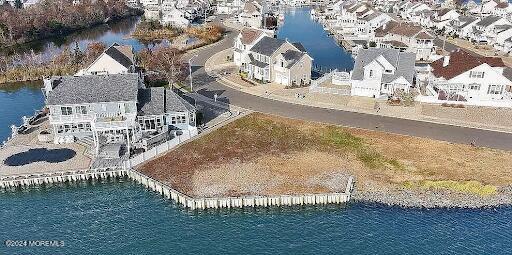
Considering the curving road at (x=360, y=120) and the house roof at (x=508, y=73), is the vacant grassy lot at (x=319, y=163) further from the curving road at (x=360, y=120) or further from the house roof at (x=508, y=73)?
the house roof at (x=508, y=73)

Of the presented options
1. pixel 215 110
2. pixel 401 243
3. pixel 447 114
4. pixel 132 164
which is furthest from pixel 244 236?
pixel 447 114

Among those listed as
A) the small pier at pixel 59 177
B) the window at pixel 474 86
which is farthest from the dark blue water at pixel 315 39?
the small pier at pixel 59 177

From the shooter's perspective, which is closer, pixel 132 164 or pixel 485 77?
pixel 132 164

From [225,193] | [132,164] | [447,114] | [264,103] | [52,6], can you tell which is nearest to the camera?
[225,193]

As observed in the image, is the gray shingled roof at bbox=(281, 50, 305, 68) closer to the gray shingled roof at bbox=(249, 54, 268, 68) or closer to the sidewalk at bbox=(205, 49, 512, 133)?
the gray shingled roof at bbox=(249, 54, 268, 68)

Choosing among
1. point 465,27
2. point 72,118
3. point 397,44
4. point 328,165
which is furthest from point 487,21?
point 72,118

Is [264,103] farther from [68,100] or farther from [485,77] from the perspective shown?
[485,77]

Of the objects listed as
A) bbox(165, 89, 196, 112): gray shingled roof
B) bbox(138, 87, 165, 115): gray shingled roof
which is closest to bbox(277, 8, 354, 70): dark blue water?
bbox(165, 89, 196, 112): gray shingled roof

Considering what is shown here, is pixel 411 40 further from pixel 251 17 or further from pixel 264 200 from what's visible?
pixel 264 200
